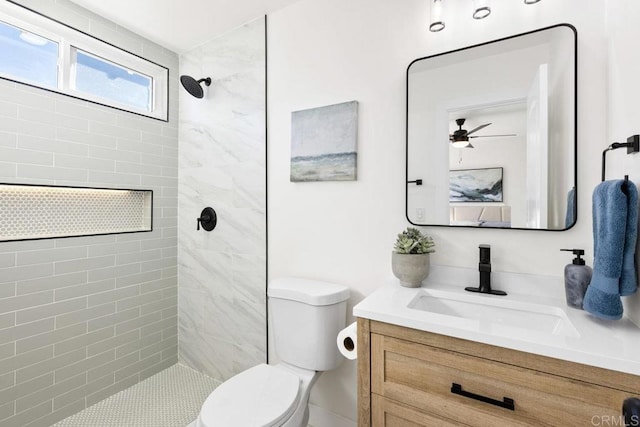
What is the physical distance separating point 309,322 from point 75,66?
2.08 metres

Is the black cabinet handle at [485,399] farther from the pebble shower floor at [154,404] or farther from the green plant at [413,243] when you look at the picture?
the pebble shower floor at [154,404]

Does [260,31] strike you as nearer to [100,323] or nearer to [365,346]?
[365,346]

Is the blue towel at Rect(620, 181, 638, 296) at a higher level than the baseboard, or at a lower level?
higher

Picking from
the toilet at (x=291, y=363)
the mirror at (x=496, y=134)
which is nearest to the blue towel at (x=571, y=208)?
the mirror at (x=496, y=134)

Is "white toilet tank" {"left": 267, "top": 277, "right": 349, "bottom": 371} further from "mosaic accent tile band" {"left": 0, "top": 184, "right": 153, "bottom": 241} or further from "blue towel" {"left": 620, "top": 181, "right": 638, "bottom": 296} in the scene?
"mosaic accent tile band" {"left": 0, "top": 184, "right": 153, "bottom": 241}

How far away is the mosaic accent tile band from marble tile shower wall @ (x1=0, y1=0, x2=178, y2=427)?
0.06m

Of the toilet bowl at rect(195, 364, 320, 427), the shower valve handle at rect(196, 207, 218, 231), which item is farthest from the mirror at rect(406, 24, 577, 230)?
the shower valve handle at rect(196, 207, 218, 231)

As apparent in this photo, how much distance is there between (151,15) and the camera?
6.44 feet

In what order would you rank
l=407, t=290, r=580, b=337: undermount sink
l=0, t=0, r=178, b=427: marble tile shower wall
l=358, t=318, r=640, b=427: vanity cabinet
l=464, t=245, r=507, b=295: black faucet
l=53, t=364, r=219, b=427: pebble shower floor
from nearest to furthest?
l=358, t=318, r=640, b=427: vanity cabinet → l=407, t=290, r=580, b=337: undermount sink → l=464, t=245, r=507, b=295: black faucet → l=0, t=0, r=178, b=427: marble tile shower wall → l=53, t=364, r=219, b=427: pebble shower floor

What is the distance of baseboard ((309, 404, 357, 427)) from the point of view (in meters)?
1.71

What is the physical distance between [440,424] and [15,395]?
2.11 m

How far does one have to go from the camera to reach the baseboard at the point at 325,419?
1711mm

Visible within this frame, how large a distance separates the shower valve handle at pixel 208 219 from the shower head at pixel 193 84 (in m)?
0.82

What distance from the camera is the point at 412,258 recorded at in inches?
53.9
